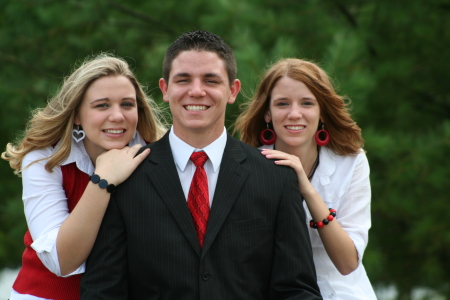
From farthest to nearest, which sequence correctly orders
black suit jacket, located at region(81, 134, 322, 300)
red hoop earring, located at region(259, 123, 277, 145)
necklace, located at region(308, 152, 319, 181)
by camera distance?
red hoop earring, located at region(259, 123, 277, 145) < necklace, located at region(308, 152, 319, 181) < black suit jacket, located at region(81, 134, 322, 300)

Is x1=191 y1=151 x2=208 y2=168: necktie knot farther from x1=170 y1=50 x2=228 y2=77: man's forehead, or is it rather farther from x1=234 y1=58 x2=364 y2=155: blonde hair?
x1=234 y1=58 x2=364 y2=155: blonde hair

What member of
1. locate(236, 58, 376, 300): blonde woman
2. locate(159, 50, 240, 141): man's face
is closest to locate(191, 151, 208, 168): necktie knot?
locate(159, 50, 240, 141): man's face

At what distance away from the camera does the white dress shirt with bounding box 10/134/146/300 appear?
10.4 ft

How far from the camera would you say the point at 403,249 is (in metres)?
7.54

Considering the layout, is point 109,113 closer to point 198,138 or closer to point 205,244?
point 198,138

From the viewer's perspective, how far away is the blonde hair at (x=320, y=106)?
3.67m

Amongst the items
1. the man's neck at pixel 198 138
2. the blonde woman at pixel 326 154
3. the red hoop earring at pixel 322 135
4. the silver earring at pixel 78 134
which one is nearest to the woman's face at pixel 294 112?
the blonde woman at pixel 326 154

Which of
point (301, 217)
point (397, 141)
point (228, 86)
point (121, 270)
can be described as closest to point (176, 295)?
point (121, 270)

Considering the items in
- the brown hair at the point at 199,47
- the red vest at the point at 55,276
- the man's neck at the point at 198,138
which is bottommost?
the red vest at the point at 55,276

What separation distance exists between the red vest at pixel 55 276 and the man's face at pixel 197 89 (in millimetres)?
698

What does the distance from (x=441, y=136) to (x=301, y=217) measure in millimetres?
4024

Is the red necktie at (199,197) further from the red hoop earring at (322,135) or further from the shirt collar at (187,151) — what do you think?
the red hoop earring at (322,135)

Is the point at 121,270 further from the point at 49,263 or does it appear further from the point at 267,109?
the point at 267,109

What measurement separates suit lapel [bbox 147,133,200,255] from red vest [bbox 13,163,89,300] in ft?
1.69
